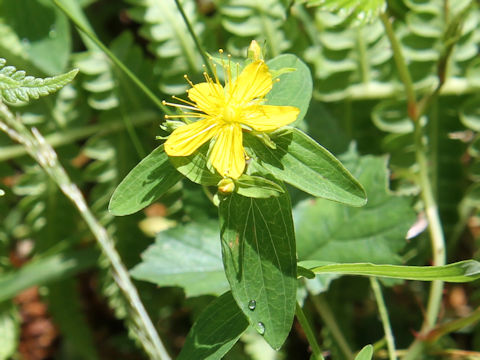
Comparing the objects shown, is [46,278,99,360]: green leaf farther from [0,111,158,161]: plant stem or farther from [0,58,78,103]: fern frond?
[0,58,78,103]: fern frond

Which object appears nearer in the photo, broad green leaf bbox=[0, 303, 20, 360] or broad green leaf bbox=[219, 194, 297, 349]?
broad green leaf bbox=[219, 194, 297, 349]

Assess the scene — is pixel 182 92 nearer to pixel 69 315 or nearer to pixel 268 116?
pixel 268 116

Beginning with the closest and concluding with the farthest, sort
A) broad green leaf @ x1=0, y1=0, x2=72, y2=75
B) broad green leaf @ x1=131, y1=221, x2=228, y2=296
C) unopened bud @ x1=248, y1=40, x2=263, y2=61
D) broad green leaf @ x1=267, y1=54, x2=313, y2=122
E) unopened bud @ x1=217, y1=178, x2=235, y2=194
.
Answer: unopened bud @ x1=217, y1=178, x2=235, y2=194 < unopened bud @ x1=248, y1=40, x2=263, y2=61 < broad green leaf @ x1=267, y1=54, x2=313, y2=122 < broad green leaf @ x1=131, y1=221, x2=228, y2=296 < broad green leaf @ x1=0, y1=0, x2=72, y2=75

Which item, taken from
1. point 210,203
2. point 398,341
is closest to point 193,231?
point 210,203

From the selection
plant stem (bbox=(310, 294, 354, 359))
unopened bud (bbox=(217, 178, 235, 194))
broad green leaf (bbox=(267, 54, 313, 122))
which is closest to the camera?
unopened bud (bbox=(217, 178, 235, 194))

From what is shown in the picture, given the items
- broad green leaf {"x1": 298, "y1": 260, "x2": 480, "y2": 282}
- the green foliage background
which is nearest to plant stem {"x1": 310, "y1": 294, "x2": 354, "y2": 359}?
the green foliage background

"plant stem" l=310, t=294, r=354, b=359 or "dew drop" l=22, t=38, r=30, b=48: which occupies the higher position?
"dew drop" l=22, t=38, r=30, b=48
